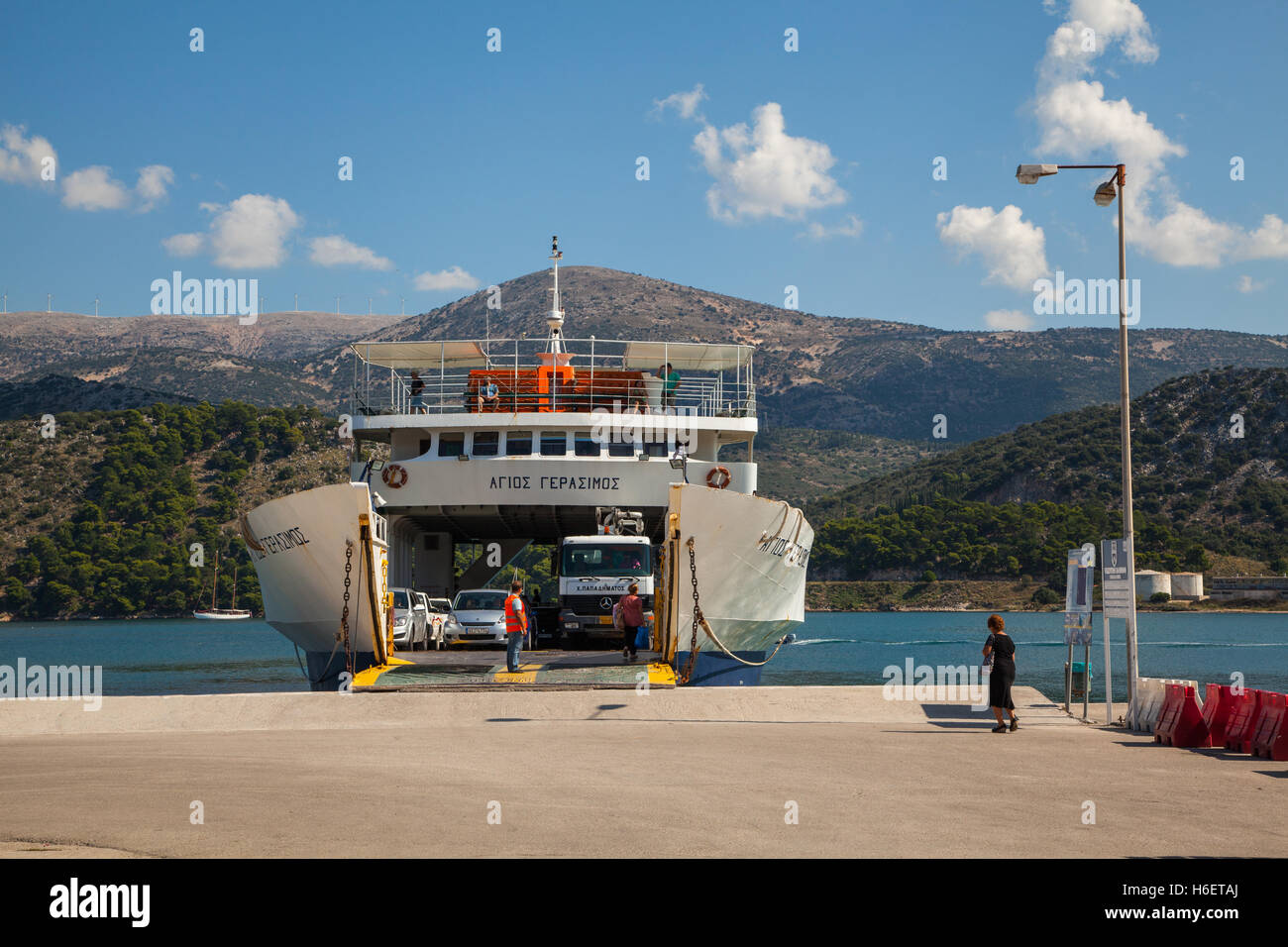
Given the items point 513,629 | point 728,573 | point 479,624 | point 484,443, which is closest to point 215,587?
point 479,624

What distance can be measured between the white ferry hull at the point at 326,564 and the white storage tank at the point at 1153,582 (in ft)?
319

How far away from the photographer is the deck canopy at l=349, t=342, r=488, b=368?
27562 mm

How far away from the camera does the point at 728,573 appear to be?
797 inches

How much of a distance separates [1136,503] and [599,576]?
342 ft

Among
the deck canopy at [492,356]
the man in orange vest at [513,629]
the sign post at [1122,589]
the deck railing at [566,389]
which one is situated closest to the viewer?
the sign post at [1122,589]

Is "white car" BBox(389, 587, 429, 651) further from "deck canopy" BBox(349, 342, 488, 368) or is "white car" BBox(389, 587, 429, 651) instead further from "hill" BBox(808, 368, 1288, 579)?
"hill" BBox(808, 368, 1288, 579)

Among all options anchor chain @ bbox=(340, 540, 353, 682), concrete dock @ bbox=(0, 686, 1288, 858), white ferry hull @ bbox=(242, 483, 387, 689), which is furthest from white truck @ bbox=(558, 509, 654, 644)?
concrete dock @ bbox=(0, 686, 1288, 858)

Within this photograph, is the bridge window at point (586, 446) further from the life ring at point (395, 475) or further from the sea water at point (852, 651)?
the sea water at point (852, 651)

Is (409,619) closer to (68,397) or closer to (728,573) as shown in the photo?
(728,573)

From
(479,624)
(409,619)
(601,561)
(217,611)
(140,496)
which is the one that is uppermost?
(601,561)

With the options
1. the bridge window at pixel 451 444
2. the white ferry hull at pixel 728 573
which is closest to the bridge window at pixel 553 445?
the bridge window at pixel 451 444

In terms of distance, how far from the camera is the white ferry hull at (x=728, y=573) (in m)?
19.4
